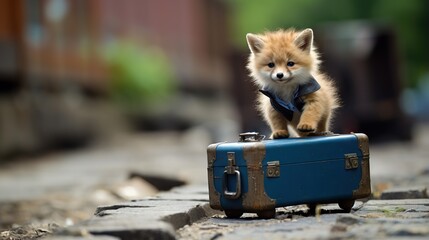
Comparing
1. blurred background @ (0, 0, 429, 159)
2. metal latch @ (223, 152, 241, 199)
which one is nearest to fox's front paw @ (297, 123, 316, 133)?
metal latch @ (223, 152, 241, 199)

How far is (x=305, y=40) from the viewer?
6008mm

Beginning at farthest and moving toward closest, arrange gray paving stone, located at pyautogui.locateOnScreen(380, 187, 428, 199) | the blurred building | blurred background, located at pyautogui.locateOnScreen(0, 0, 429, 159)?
blurred background, located at pyautogui.locateOnScreen(0, 0, 429, 159), the blurred building, gray paving stone, located at pyautogui.locateOnScreen(380, 187, 428, 199)

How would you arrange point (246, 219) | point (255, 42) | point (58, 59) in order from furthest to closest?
1. point (58, 59)
2. point (255, 42)
3. point (246, 219)

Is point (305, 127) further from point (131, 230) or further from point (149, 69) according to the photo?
point (149, 69)

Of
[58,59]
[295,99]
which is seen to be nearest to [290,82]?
[295,99]

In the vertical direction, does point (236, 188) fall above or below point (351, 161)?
below

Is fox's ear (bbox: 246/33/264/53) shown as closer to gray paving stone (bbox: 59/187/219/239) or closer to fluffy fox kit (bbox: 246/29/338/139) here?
fluffy fox kit (bbox: 246/29/338/139)

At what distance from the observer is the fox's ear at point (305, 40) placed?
19.6ft

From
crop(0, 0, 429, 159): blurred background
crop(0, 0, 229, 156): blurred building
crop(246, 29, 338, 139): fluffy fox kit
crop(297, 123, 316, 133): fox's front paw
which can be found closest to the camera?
crop(297, 123, 316, 133): fox's front paw

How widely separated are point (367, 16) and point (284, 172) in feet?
119

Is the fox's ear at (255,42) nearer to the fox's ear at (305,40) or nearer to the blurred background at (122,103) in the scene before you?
the fox's ear at (305,40)

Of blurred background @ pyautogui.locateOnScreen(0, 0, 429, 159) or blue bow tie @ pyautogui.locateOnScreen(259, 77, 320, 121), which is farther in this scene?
blurred background @ pyautogui.locateOnScreen(0, 0, 429, 159)

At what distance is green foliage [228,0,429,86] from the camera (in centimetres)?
3972

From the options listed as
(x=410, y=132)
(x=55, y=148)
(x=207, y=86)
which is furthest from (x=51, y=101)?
(x=207, y=86)
